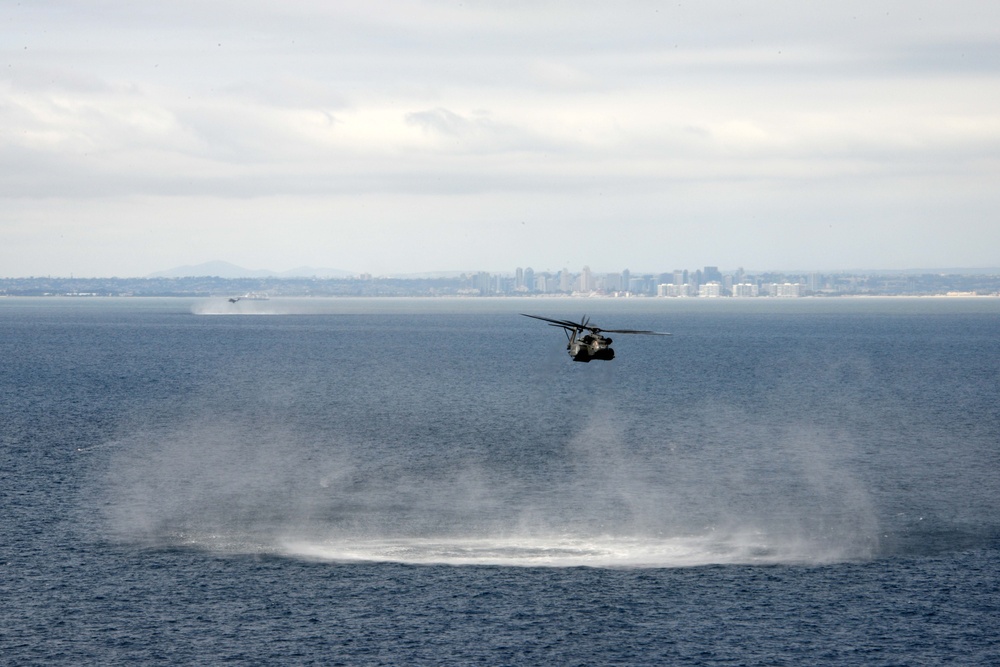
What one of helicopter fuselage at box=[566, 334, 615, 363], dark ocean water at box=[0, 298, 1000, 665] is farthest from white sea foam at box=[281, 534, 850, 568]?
helicopter fuselage at box=[566, 334, 615, 363]

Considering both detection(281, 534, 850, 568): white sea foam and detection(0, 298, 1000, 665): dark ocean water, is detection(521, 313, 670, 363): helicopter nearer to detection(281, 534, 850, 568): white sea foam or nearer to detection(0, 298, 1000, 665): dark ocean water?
detection(0, 298, 1000, 665): dark ocean water

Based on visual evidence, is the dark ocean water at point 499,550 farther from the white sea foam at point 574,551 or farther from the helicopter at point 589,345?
the helicopter at point 589,345

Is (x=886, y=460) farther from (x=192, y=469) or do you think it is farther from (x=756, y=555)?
(x=192, y=469)

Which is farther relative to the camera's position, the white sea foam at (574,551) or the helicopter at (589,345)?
the white sea foam at (574,551)

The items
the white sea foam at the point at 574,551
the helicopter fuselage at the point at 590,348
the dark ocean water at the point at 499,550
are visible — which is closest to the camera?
the helicopter fuselage at the point at 590,348

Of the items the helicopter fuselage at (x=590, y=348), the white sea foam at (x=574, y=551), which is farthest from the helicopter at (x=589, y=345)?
the white sea foam at (x=574, y=551)

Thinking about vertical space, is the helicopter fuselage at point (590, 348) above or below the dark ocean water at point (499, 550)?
above

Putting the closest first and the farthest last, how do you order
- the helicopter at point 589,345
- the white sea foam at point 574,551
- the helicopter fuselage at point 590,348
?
the helicopter at point 589,345 → the helicopter fuselage at point 590,348 → the white sea foam at point 574,551

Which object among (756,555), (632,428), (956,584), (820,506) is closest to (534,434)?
(632,428)

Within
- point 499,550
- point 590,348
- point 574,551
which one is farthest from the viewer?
point 574,551

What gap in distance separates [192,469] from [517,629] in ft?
251

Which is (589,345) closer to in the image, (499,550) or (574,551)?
(574,551)

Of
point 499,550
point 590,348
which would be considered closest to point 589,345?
point 590,348

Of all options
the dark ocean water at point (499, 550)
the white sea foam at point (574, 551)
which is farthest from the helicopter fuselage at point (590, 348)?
the white sea foam at point (574, 551)
